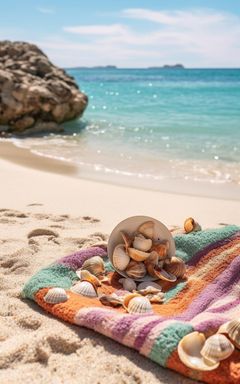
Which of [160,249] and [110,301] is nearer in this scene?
[110,301]

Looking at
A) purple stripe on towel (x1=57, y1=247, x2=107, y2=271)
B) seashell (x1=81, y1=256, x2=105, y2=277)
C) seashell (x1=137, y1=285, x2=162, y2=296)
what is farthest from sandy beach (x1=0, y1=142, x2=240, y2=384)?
seashell (x1=137, y1=285, x2=162, y2=296)

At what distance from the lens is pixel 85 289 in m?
3.17

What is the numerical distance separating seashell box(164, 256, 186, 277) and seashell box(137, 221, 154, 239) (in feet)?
0.77

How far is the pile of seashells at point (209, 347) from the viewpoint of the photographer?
2.40m

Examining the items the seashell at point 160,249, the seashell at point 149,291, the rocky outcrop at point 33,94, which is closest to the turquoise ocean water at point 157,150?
the rocky outcrop at point 33,94

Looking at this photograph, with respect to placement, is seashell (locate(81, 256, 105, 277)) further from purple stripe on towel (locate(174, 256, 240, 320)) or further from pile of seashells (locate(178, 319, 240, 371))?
pile of seashells (locate(178, 319, 240, 371))

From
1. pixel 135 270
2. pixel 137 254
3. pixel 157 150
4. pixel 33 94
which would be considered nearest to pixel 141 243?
pixel 137 254

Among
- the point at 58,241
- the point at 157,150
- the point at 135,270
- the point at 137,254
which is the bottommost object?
the point at 157,150

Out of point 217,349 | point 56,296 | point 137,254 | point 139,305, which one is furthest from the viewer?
point 137,254

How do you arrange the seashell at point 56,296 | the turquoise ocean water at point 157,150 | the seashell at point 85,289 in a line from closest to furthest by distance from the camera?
the seashell at point 56,296
the seashell at point 85,289
the turquoise ocean water at point 157,150

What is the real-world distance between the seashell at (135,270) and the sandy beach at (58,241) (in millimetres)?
687

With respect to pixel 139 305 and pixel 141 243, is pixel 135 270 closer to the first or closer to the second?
pixel 141 243

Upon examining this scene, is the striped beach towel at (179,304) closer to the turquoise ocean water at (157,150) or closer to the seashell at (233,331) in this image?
the seashell at (233,331)

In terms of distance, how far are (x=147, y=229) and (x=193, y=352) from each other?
1.18m
